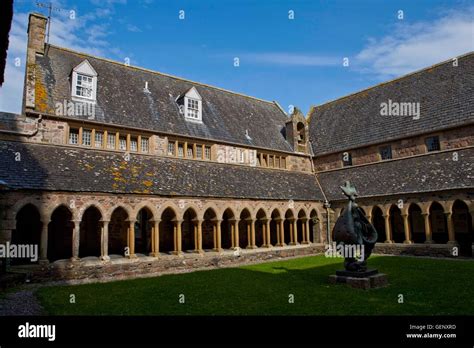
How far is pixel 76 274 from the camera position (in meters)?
14.7

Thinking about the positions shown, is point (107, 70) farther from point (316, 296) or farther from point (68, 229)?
point (316, 296)

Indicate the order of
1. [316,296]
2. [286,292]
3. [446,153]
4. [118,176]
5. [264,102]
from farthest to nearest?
→ 1. [264,102]
2. [446,153]
3. [118,176]
4. [286,292]
5. [316,296]

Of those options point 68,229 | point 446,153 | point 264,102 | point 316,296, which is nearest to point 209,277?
point 316,296

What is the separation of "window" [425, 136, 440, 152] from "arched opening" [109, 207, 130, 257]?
19747mm

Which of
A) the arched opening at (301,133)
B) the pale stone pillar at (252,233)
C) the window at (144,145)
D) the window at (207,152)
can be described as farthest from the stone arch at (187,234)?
the arched opening at (301,133)

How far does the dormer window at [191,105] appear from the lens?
78.0 feet

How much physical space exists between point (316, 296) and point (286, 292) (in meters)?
1.09

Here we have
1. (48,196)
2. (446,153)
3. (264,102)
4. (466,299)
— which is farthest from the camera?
(264,102)

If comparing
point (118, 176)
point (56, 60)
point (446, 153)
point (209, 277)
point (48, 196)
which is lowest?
point (209, 277)

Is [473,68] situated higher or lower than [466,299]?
higher

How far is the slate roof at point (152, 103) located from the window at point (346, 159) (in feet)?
14.4

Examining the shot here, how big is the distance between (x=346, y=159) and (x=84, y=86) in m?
19.5

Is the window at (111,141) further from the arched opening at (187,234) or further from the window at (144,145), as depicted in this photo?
the arched opening at (187,234)

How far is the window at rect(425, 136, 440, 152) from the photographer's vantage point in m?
23.1
